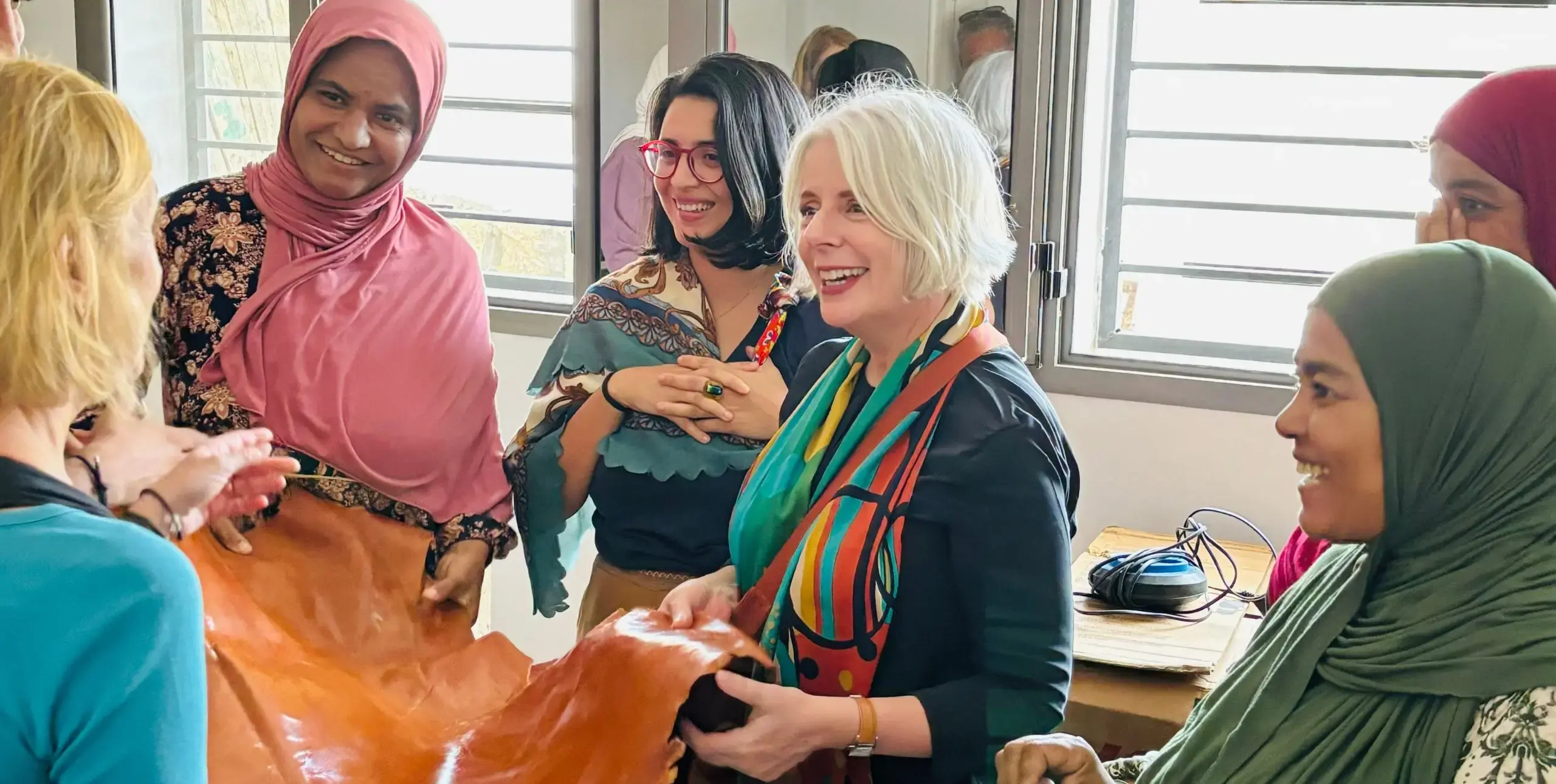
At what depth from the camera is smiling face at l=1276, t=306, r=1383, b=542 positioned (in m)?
1.08

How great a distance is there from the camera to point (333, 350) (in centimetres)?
183

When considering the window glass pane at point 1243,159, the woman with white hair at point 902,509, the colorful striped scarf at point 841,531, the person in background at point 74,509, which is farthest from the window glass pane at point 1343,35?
the person in background at point 74,509

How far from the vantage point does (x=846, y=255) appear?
4.90 feet

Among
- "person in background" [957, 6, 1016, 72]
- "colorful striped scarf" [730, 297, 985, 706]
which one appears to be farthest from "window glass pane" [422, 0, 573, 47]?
"colorful striped scarf" [730, 297, 985, 706]

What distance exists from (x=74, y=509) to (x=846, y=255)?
2.84 feet

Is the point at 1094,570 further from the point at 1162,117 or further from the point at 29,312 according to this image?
the point at 29,312

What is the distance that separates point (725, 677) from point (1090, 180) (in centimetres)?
190

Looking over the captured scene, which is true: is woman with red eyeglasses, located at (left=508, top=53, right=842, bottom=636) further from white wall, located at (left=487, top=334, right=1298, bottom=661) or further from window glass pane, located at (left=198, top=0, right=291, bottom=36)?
window glass pane, located at (left=198, top=0, right=291, bottom=36)

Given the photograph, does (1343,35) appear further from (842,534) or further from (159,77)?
(159,77)

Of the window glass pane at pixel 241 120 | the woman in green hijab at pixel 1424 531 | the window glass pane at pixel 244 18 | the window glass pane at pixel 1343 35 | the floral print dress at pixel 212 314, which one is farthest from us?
the window glass pane at pixel 241 120

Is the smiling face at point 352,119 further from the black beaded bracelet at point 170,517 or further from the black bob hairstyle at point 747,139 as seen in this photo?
the black beaded bracelet at point 170,517

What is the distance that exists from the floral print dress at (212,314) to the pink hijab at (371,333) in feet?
0.06

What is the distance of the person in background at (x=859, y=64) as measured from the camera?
290 centimetres

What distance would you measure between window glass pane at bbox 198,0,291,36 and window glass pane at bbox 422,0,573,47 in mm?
478
